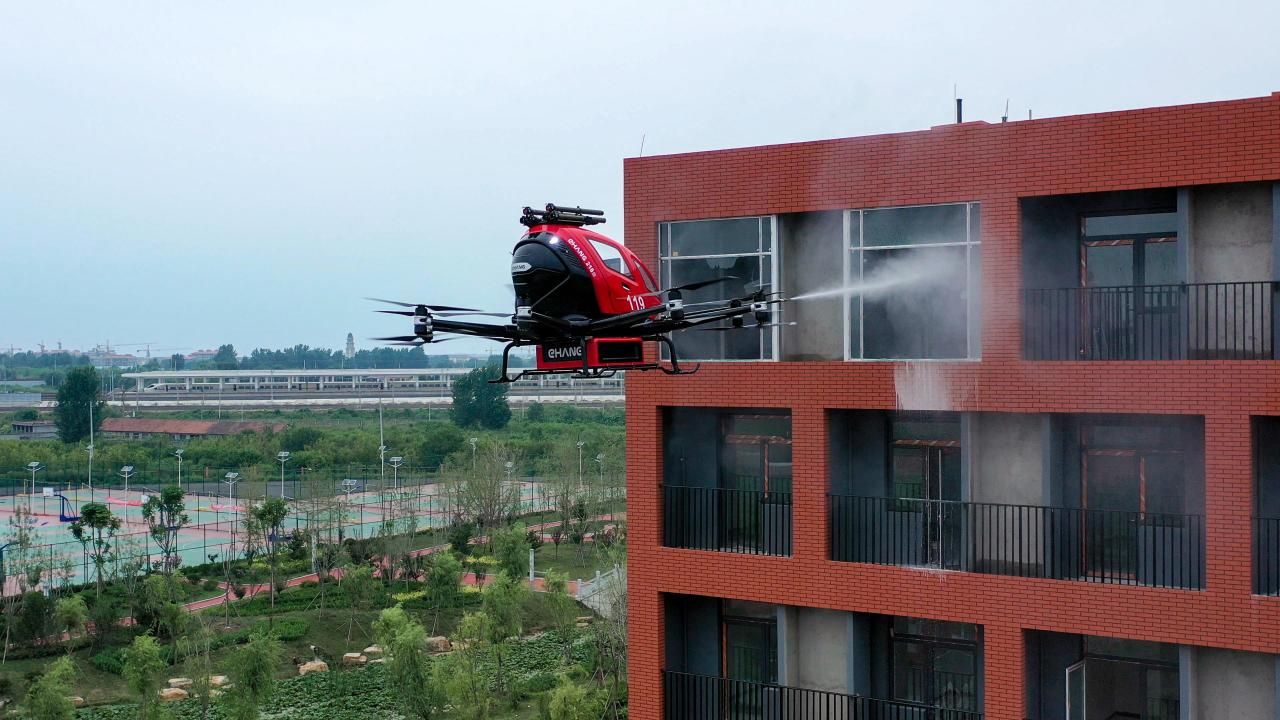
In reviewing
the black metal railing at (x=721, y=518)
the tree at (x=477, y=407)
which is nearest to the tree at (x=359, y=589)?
the black metal railing at (x=721, y=518)

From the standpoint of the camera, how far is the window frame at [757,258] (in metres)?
14.7

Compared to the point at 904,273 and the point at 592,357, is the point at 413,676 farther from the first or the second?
the point at 592,357

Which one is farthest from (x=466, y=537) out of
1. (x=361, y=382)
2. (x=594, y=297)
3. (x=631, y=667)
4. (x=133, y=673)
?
(x=361, y=382)

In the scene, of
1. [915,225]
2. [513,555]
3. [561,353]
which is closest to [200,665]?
[513,555]

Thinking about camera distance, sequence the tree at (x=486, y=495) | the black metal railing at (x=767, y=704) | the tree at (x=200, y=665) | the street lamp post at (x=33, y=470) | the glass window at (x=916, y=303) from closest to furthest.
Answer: the glass window at (x=916, y=303) → the black metal railing at (x=767, y=704) → the tree at (x=200, y=665) → the tree at (x=486, y=495) → the street lamp post at (x=33, y=470)

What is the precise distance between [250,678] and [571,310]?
62.9 ft

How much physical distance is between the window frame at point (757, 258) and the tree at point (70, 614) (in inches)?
965

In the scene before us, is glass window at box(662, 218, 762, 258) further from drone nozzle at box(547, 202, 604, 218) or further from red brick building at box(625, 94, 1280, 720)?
drone nozzle at box(547, 202, 604, 218)

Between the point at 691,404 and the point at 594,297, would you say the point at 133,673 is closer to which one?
the point at 691,404

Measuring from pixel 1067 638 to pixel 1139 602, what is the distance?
1384 mm

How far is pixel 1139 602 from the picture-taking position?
41.3ft

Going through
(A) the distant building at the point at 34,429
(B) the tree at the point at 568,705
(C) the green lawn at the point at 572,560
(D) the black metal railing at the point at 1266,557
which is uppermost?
(D) the black metal railing at the point at 1266,557

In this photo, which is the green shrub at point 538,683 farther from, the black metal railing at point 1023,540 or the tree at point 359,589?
the black metal railing at point 1023,540

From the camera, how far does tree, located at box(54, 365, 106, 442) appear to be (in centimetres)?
7988
